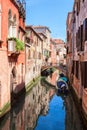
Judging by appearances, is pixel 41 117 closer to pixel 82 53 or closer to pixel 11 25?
pixel 82 53

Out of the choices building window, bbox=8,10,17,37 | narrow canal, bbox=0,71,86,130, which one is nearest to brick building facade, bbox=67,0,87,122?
narrow canal, bbox=0,71,86,130

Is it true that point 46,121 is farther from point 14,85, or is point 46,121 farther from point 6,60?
point 14,85

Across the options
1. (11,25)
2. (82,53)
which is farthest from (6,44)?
(82,53)

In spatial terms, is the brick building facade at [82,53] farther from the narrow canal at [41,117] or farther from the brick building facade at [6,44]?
the brick building facade at [6,44]

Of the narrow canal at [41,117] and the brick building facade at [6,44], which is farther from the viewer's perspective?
the brick building facade at [6,44]

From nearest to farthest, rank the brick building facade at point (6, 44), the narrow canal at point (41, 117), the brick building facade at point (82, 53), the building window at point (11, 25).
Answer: the narrow canal at point (41, 117) → the brick building facade at point (6, 44) → the brick building facade at point (82, 53) → the building window at point (11, 25)

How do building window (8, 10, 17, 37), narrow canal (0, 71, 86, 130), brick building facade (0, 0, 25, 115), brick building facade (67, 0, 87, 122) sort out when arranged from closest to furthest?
narrow canal (0, 71, 86, 130)
brick building facade (0, 0, 25, 115)
brick building facade (67, 0, 87, 122)
building window (8, 10, 17, 37)

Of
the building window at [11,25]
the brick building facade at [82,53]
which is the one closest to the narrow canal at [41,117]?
the brick building facade at [82,53]

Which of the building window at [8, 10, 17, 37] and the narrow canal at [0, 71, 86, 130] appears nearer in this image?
the narrow canal at [0, 71, 86, 130]

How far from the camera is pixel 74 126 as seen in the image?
12430mm

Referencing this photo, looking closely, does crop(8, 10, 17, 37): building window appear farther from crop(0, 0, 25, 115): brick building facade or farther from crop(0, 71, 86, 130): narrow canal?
crop(0, 71, 86, 130): narrow canal

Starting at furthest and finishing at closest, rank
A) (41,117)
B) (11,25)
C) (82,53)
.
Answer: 1. (11,25)
2. (82,53)
3. (41,117)

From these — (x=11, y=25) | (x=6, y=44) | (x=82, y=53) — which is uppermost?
(x=11, y=25)

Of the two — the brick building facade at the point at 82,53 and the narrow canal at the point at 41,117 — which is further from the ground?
the brick building facade at the point at 82,53
